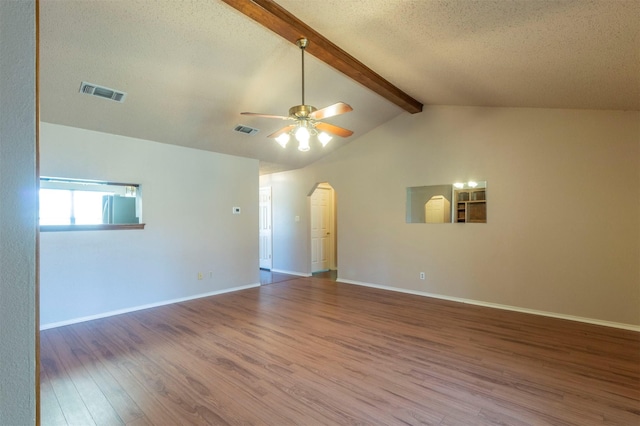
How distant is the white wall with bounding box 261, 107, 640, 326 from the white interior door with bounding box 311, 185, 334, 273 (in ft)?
3.98

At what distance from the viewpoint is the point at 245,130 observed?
16.3ft

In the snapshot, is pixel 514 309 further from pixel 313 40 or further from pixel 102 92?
pixel 102 92

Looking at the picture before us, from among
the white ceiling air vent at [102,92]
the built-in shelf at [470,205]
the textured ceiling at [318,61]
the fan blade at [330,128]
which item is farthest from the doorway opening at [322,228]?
the white ceiling air vent at [102,92]

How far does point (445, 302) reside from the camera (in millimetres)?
4938

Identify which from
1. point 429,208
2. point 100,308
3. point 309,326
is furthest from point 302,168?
point 100,308

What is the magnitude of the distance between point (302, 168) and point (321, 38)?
416cm

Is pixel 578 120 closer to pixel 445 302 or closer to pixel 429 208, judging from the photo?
pixel 429 208

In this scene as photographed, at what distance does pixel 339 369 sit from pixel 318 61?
3275 millimetres

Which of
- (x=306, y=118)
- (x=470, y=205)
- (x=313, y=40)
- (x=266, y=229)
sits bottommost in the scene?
(x=266, y=229)

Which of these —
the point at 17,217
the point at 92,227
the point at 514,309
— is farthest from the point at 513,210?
the point at 92,227

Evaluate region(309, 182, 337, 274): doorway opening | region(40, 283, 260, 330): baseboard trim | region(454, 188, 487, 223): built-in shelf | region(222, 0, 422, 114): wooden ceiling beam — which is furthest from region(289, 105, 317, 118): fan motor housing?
region(309, 182, 337, 274): doorway opening

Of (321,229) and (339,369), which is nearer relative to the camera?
(339,369)

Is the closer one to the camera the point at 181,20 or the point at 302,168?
the point at 181,20

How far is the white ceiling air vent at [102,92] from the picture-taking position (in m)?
3.32
